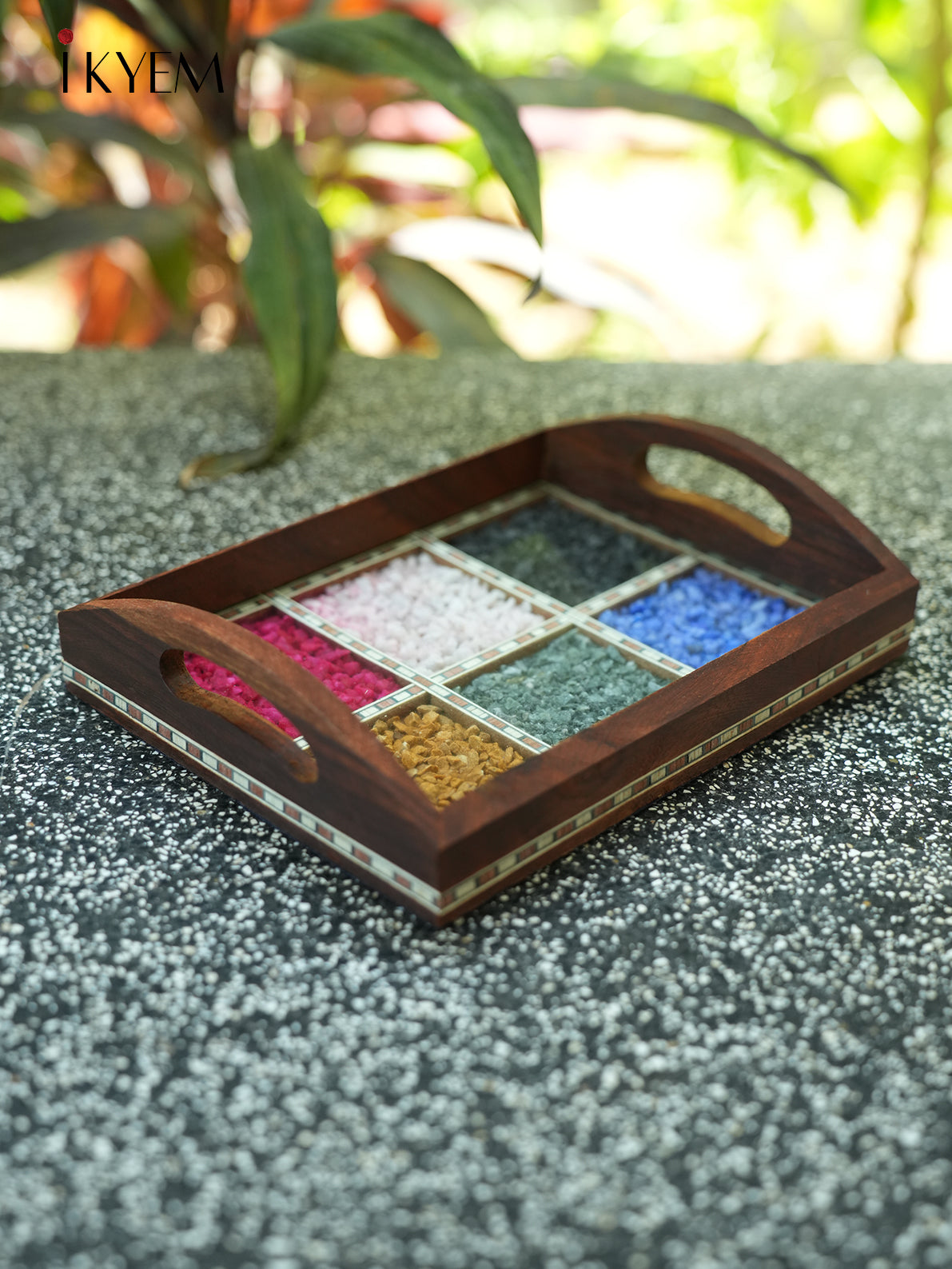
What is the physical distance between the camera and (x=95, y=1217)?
512 mm

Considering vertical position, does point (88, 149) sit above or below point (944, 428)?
above

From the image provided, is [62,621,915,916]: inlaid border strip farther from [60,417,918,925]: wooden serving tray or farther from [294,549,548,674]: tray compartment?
[294,549,548,674]: tray compartment

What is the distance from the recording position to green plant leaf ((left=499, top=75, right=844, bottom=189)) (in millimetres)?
1203

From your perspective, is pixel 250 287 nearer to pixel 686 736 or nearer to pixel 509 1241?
pixel 686 736

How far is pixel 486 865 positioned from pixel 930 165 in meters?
1.79

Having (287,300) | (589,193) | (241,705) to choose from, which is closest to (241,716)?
(241,705)

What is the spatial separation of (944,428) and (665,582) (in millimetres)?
512

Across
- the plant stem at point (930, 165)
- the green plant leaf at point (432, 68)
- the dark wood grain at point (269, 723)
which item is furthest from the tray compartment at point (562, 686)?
the plant stem at point (930, 165)

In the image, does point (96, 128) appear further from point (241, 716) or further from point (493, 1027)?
point (493, 1027)

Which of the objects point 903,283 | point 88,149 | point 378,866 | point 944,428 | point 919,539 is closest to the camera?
point 378,866

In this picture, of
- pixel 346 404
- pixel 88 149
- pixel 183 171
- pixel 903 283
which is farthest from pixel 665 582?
pixel 903 283

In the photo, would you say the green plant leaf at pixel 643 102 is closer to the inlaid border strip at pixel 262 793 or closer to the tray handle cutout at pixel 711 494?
the tray handle cutout at pixel 711 494

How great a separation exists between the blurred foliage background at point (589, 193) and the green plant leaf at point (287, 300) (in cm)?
20

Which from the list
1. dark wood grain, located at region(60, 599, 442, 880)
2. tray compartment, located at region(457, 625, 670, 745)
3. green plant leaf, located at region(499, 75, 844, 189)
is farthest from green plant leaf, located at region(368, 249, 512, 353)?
dark wood grain, located at region(60, 599, 442, 880)
